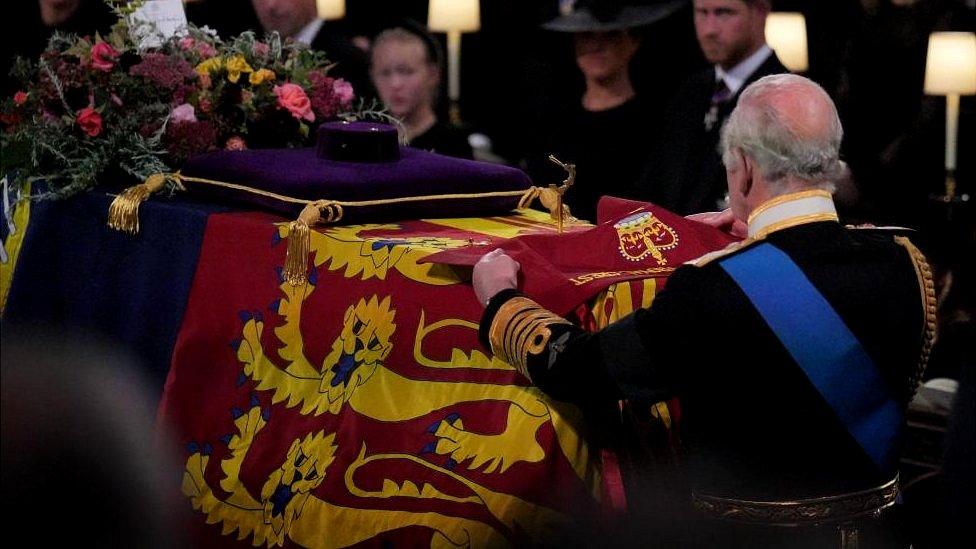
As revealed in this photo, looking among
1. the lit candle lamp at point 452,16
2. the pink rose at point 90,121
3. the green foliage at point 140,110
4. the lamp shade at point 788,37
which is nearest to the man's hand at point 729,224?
the green foliage at point 140,110

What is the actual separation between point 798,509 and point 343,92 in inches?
70.6

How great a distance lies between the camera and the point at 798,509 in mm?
2057

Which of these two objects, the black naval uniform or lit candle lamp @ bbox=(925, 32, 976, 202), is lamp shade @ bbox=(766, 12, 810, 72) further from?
the black naval uniform

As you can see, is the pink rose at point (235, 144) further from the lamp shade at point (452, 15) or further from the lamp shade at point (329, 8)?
the lamp shade at point (329, 8)

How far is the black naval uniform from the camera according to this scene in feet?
6.48

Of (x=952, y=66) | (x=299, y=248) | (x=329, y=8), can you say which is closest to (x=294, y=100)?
(x=299, y=248)

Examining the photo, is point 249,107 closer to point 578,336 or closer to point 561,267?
point 561,267

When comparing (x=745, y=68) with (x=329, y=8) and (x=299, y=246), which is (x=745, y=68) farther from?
(x=329, y=8)

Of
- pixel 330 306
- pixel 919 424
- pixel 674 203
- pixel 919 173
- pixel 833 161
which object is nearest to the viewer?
pixel 833 161

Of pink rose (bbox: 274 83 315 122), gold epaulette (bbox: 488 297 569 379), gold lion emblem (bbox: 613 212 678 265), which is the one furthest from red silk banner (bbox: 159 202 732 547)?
pink rose (bbox: 274 83 315 122)

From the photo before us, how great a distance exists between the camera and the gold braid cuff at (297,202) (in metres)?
2.62

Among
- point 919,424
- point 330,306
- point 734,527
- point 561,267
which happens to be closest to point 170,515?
point 330,306

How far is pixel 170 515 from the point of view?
268 centimetres

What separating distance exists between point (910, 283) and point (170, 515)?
1.42 m
